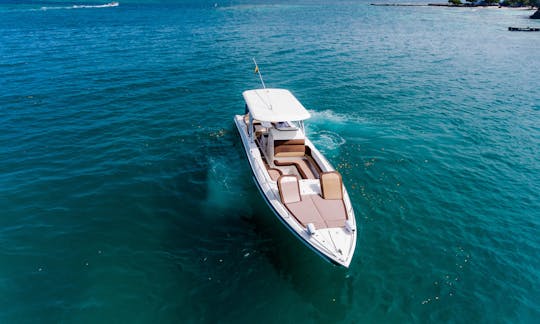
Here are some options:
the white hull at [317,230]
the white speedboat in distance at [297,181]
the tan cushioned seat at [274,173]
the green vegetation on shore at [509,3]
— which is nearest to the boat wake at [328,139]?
the white speedboat in distance at [297,181]

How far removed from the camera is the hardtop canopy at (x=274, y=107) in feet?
57.2

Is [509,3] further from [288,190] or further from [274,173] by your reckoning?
[288,190]

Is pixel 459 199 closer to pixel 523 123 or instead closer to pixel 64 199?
pixel 523 123

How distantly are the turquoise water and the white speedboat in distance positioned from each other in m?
1.66

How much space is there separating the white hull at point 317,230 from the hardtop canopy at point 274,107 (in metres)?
2.35

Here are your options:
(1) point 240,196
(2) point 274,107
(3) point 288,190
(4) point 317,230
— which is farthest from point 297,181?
(2) point 274,107

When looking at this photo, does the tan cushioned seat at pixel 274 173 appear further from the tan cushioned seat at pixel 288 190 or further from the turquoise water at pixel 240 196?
the tan cushioned seat at pixel 288 190

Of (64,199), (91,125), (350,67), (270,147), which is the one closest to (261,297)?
(270,147)

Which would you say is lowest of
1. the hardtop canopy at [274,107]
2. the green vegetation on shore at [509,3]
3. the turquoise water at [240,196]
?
the turquoise water at [240,196]

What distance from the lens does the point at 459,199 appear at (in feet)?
57.1

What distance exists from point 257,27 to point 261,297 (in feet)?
226

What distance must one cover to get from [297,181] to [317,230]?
2903 millimetres

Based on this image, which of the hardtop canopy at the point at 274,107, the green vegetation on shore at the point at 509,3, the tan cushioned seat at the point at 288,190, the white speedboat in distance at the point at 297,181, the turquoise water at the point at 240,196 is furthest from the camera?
the green vegetation on shore at the point at 509,3

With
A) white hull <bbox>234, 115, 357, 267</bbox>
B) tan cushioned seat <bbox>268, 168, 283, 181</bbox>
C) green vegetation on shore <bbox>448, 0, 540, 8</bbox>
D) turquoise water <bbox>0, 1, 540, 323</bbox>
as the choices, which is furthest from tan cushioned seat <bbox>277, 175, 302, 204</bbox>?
green vegetation on shore <bbox>448, 0, 540, 8</bbox>
